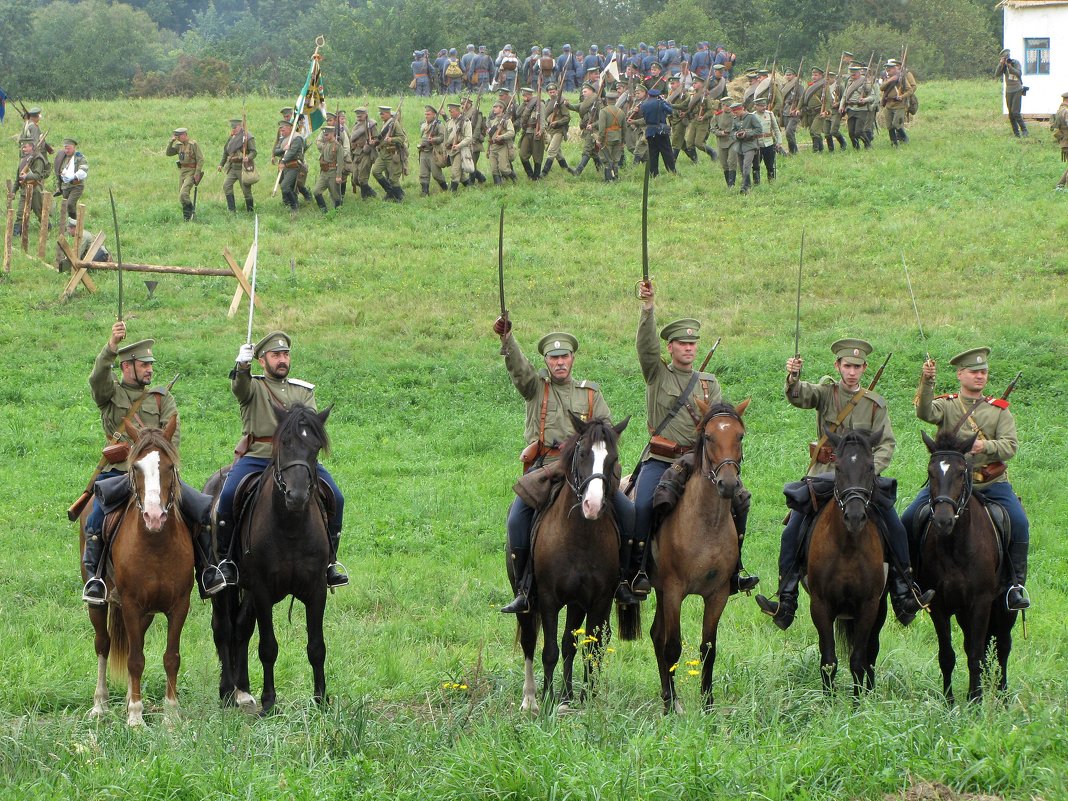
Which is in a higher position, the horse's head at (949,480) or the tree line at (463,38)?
the tree line at (463,38)

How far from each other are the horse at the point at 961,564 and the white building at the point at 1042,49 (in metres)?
33.4

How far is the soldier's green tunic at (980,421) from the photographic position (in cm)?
998

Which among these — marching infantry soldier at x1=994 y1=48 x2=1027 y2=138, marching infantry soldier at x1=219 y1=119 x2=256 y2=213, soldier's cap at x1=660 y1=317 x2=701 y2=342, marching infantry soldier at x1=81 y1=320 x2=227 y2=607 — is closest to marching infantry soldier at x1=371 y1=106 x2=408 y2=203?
marching infantry soldier at x1=219 y1=119 x2=256 y2=213

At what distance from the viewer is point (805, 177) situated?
104 feet

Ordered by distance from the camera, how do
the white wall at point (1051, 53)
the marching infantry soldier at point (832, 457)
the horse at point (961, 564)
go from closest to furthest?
the horse at point (961, 564) < the marching infantry soldier at point (832, 457) < the white wall at point (1051, 53)

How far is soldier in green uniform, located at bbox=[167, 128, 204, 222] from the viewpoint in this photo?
30188mm

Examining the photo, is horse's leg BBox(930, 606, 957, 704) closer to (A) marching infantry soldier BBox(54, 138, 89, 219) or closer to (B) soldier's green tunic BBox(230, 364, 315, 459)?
(B) soldier's green tunic BBox(230, 364, 315, 459)

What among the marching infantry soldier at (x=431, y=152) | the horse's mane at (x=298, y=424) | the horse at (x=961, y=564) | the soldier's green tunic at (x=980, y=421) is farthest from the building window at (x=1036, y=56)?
the horse's mane at (x=298, y=424)

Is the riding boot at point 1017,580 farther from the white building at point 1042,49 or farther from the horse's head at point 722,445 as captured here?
the white building at point 1042,49

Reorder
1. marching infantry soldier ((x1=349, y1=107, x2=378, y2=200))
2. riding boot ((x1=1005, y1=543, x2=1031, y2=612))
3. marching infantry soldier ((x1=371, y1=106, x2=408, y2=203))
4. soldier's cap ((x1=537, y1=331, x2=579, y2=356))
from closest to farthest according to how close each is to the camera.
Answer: riding boot ((x1=1005, y1=543, x2=1031, y2=612)) → soldier's cap ((x1=537, y1=331, x2=579, y2=356)) → marching infantry soldier ((x1=371, y1=106, x2=408, y2=203)) → marching infantry soldier ((x1=349, y1=107, x2=378, y2=200))

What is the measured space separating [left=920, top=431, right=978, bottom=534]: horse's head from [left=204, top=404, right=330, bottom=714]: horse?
4.25m

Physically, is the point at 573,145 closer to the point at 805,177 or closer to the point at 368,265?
the point at 805,177

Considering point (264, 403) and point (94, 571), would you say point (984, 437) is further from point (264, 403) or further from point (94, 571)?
point (94, 571)

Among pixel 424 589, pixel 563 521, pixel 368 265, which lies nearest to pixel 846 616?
pixel 563 521
